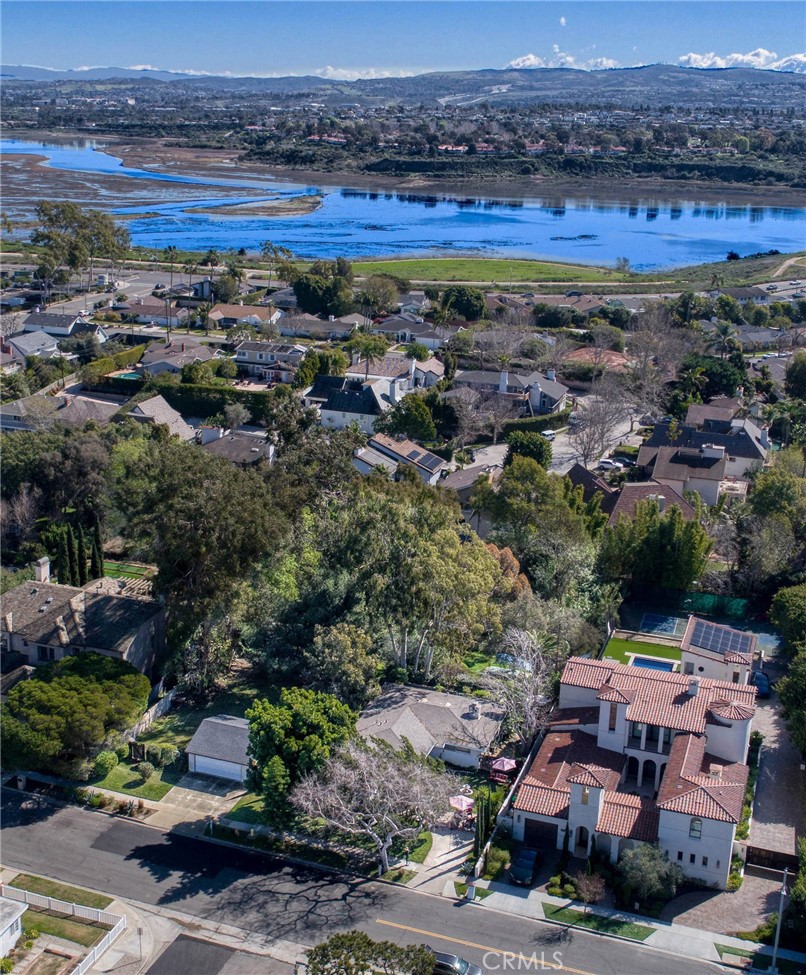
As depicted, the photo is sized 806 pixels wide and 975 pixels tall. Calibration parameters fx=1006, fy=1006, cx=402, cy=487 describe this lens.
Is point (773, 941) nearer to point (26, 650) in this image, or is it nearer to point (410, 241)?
point (26, 650)

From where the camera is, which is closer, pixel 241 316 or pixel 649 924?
pixel 649 924

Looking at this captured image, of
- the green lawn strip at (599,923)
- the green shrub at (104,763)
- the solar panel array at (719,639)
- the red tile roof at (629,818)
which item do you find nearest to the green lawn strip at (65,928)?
the green shrub at (104,763)

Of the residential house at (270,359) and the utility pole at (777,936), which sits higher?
the residential house at (270,359)

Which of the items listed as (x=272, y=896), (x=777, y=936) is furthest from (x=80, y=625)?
(x=777, y=936)

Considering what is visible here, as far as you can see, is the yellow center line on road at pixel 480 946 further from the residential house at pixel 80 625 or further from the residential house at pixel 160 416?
the residential house at pixel 160 416

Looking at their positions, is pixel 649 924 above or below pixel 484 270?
below

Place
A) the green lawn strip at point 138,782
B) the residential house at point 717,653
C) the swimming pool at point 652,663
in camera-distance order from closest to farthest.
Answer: the green lawn strip at point 138,782 → the residential house at point 717,653 → the swimming pool at point 652,663

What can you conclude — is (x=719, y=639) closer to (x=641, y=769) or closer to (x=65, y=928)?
(x=641, y=769)

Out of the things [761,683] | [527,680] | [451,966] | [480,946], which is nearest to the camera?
[451,966]
